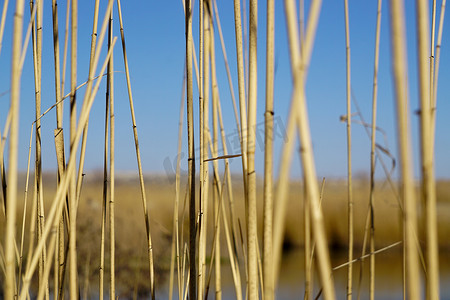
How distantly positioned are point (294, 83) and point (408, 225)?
148 millimetres

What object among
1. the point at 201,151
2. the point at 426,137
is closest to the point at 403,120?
the point at 426,137

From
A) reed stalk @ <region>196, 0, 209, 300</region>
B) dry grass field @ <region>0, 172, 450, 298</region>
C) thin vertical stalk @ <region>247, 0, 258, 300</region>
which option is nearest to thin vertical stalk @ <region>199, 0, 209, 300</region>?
reed stalk @ <region>196, 0, 209, 300</region>

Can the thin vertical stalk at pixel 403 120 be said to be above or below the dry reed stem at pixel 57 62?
below

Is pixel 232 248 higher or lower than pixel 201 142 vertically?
lower

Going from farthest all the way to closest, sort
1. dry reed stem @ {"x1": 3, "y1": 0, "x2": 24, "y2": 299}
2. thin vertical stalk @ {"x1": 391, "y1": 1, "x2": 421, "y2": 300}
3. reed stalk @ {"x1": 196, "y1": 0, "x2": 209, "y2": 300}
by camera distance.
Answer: reed stalk @ {"x1": 196, "y1": 0, "x2": 209, "y2": 300}, dry reed stem @ {"x1": 3, "y1": 0, "x2": 24, "y2": 299}, thin vertical stalk @ {"x1": 391, "y1": 1, "x2": 421, "y2": 300}

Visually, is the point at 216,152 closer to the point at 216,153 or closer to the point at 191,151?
the point at 216,153

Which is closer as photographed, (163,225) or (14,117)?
(14,117)

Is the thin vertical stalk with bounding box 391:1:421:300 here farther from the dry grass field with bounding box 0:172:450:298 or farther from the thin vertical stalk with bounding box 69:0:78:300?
the dry grass field with bounding box 0:172:450:298

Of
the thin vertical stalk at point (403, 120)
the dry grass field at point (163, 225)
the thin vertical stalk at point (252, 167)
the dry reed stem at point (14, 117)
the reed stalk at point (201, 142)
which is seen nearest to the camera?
the thin vertical stalk at point (403, 120)

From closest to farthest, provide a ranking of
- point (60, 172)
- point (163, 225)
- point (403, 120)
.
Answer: point (403, 120), point (60, 172), point (163, 225)

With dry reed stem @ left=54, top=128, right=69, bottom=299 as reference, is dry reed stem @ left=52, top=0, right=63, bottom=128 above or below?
above

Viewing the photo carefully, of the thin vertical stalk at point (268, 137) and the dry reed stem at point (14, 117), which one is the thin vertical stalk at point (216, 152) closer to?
the thin vertical stalk at point (268, 137)

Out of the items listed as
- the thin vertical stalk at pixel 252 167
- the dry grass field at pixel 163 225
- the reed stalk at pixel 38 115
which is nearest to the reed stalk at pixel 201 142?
the thin vertical stalk at pixel 252 167

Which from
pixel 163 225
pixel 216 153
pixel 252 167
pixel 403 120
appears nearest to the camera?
pixel 403 120
